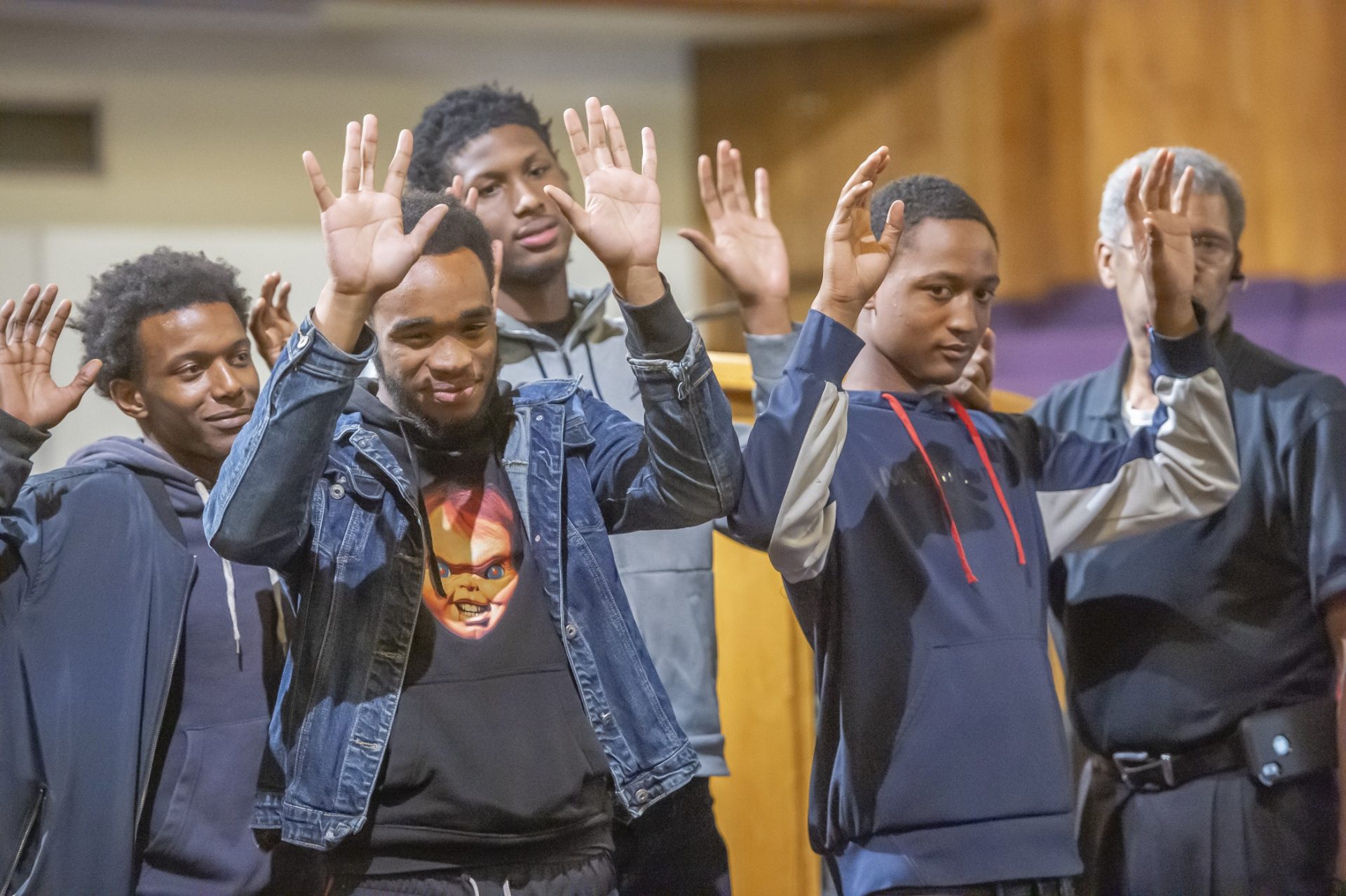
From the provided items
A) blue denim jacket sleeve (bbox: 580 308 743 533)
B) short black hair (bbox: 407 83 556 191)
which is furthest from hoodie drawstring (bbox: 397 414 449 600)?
short black hair (bbox: 407 83 556 191)

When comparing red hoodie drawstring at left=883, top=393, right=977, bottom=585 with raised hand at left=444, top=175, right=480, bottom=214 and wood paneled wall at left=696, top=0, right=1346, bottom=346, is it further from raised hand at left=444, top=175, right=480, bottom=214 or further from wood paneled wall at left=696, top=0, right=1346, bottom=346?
wood paneled wall at left=696, top=0, right=1346, bottom=346

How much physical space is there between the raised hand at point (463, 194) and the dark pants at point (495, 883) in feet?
2.56

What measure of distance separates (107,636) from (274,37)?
3181mm

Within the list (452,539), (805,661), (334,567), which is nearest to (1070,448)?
(805,661)

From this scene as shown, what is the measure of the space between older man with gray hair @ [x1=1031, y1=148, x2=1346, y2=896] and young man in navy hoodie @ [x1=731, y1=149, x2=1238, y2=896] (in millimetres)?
191

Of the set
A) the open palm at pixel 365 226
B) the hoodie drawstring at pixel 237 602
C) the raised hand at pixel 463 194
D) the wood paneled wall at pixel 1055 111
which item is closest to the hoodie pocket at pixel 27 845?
the hoodie drawstring at pixel 237 602

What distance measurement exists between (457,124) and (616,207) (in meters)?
0.87

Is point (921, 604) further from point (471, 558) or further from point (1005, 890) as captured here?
point (471, 558)

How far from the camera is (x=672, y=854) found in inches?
70.6

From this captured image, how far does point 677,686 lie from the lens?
1.99 m

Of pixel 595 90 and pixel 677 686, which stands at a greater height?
pixel 595 90

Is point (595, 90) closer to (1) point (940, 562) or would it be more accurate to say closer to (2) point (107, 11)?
(2) point (107, 11)

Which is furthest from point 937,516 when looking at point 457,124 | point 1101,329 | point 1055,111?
point 1055,111

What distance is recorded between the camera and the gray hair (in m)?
2.17
